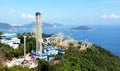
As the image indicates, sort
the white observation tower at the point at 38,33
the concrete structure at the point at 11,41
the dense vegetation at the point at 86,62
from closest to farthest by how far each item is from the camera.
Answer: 1. the dense vegetation at the point at 86,62
2. the white observation tower at the point at 38,33
3. the concrete structure at the point at 11,41

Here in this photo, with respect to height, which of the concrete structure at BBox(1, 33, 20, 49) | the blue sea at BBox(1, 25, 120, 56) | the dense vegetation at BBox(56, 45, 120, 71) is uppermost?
the concrete structure at BBox(1, 33, 20, 49)

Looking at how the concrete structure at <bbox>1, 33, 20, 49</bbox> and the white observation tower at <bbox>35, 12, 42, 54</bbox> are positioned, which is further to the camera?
the concrete structure at <bbox>1, 33, 20, 49</bbox>

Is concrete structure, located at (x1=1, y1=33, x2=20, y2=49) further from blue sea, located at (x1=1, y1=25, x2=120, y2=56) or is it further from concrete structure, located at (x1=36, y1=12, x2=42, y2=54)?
blue sea, located at (x1=1, y1=25, x2=120, y2=56)

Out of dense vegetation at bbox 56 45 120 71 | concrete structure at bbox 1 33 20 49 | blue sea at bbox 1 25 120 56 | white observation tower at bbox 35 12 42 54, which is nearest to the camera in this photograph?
→ dense vegetation at bbox 56 45 120 71

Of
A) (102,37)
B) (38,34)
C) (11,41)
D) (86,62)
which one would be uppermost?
(38,34)

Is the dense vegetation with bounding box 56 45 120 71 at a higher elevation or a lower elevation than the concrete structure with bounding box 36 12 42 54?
lower

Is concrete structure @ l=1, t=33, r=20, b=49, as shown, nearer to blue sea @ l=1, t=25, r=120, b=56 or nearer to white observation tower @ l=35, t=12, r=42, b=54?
white observation tower @ l=35, t=12, r=42, b=54

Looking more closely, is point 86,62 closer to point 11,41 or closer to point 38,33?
point 38,33

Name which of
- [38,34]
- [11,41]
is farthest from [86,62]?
[11,41]

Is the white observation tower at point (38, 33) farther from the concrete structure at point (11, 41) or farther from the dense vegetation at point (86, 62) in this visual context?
the dense vegetation at point (86, 62)

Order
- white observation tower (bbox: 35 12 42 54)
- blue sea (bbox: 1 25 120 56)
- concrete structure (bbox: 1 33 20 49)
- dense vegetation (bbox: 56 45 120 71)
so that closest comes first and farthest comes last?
dense vegetation (bbox: 56 45 120 71)
white observation tower (bbox: 35 12 42 54)
concrete structure (bbox: 1 33 20 49)
blue sea (bbox: 1 25 120 56)

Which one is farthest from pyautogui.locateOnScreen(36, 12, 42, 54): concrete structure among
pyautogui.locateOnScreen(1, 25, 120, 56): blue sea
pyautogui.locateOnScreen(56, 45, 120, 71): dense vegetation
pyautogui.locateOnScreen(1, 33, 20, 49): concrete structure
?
pyautogui.locateOnScreen(1, 25, 120, 56): blue sea

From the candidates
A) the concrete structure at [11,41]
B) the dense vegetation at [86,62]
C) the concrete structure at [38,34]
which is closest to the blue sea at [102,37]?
the dense vegetation at [86,62]
